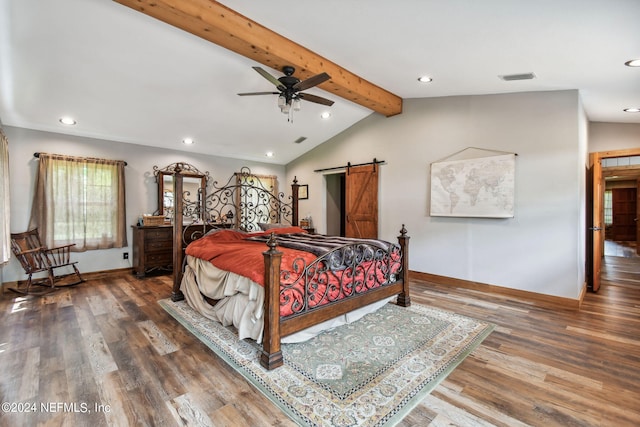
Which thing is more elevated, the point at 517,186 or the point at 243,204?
the point at 517,186

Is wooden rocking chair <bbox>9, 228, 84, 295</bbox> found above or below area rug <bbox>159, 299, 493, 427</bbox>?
above

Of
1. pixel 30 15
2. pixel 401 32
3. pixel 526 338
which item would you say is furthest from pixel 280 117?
pixel 526 338

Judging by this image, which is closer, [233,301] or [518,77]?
[233,301]

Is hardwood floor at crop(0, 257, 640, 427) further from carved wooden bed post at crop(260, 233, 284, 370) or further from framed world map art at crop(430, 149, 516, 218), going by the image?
framed world map art at crop(430, 149, 516, 218)

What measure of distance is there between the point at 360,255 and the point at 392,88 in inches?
112

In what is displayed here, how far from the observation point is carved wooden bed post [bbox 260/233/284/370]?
7.29 ft

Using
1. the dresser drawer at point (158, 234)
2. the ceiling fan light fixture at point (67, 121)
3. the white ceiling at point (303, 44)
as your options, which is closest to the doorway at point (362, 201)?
the white ceiling at point (303, 44)

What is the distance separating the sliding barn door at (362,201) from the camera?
5.56 meters

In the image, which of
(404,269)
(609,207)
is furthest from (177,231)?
(609,207)

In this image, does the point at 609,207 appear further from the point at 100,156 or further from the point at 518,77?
the point at 100,156

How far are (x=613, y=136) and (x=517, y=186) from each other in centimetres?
209

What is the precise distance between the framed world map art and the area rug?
5.77 ft

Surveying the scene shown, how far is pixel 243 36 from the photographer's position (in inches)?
108

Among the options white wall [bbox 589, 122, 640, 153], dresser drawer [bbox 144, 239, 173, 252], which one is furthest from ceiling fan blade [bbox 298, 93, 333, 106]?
white wall [bbox 589, 122, 640, 153]
